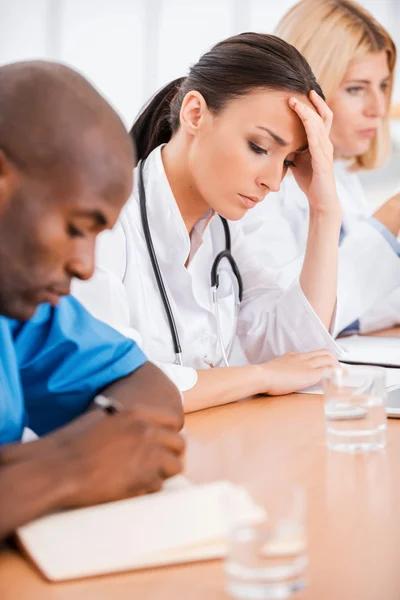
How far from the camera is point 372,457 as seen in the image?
3.10ft

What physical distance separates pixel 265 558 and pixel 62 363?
19.4 inches

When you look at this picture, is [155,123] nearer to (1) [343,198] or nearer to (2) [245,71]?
(2) [245,71]

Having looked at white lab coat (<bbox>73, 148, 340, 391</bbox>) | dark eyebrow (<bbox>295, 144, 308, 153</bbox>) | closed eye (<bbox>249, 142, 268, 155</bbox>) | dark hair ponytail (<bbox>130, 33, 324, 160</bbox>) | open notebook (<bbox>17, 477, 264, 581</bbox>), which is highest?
dark hair ponytail (<bbox>130, 33, 324, 160</bbox>)

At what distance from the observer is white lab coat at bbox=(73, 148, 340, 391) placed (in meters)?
1.28

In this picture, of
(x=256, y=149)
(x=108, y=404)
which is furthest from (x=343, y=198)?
(x=108, y=404)

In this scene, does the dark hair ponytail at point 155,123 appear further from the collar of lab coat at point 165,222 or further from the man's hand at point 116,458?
the man's hand at point 116,458

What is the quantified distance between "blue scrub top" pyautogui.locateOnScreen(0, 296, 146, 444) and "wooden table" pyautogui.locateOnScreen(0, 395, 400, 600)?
0.14 metres

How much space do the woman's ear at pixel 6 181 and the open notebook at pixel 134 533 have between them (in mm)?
265

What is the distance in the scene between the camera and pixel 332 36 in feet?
6.77

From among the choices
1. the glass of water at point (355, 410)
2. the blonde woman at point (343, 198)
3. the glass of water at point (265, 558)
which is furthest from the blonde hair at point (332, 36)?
the glass of water at point (265, 558)

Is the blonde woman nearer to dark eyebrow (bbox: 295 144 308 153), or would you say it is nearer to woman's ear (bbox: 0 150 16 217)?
dark eyebrow (bbox: 295 144 308 153)

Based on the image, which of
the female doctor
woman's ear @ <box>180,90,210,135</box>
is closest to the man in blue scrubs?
the female doctor

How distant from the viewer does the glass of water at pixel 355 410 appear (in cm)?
98

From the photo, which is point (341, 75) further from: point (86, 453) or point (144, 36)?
point (144, 36)
